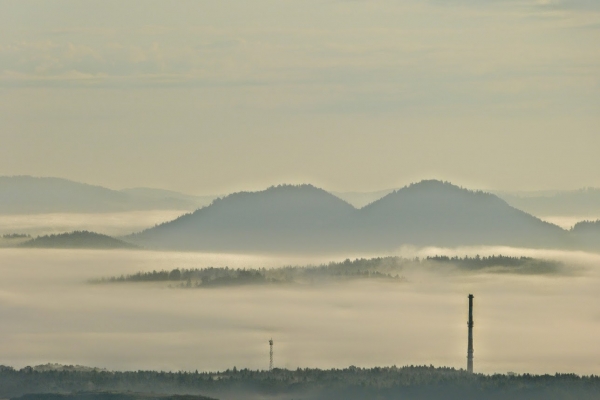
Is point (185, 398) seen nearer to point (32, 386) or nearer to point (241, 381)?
point (241, 381)

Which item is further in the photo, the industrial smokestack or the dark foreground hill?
the industrial smokestack

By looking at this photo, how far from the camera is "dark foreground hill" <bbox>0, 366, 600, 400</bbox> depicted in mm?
111875

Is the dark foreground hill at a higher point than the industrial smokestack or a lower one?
lower

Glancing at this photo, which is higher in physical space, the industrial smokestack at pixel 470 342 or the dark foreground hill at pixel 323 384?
the industrial smokestack at pixel 470 342

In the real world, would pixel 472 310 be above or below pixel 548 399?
above

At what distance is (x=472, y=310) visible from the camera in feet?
384

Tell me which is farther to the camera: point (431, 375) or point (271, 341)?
point (271, 341)

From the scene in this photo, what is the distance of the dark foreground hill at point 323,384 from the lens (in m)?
112

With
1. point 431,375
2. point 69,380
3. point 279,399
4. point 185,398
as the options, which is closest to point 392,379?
point 431,375

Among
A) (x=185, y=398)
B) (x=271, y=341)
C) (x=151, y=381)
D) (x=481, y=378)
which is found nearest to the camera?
(x=185, y=398)

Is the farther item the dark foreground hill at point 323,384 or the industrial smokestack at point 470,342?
the industrial smokestack at point 470,342

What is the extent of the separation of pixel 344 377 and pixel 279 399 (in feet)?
33.2

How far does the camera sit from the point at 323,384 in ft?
386

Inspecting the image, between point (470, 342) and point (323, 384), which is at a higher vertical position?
point (470, 342)
